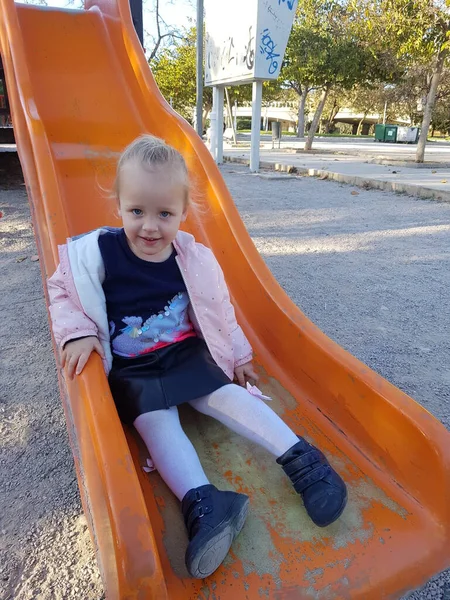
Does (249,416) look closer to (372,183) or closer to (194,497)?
(194,497)

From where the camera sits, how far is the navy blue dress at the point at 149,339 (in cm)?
121

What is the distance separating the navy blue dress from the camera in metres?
1.21

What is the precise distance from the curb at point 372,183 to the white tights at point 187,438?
16.0ft

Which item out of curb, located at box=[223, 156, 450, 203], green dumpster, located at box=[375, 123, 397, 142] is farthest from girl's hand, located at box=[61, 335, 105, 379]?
green dumpster, located at box=[375, 123, 397, 142]

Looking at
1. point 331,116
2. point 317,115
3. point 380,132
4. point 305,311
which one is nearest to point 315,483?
point 305,311

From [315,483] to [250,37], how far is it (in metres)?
6.70

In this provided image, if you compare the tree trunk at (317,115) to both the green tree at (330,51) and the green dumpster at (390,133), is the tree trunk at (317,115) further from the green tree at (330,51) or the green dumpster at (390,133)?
the green dumpster at (390,133)

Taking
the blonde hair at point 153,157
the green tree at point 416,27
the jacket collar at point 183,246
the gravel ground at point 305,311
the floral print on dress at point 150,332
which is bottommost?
the gravel ground at point 305,311

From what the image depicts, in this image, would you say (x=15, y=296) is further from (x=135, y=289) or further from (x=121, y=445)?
(x=121, y=445)

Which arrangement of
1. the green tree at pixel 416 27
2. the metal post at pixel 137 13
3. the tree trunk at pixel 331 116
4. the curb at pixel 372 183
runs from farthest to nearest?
the tree trunk at pixel 331 116 → the green tree at pixel 416 27 → the curb at pixel 372 183 → the metal post at pixel 137 13

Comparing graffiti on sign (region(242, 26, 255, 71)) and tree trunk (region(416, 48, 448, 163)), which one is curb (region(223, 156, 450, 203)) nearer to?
graffiti on sign (region(242, 26, 255, 71))

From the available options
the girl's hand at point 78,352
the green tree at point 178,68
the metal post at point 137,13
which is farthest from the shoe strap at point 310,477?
the green tree at point 178,68

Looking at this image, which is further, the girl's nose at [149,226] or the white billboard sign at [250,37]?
the white billboard sign at [250,37]

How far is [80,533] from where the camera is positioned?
1177mm
